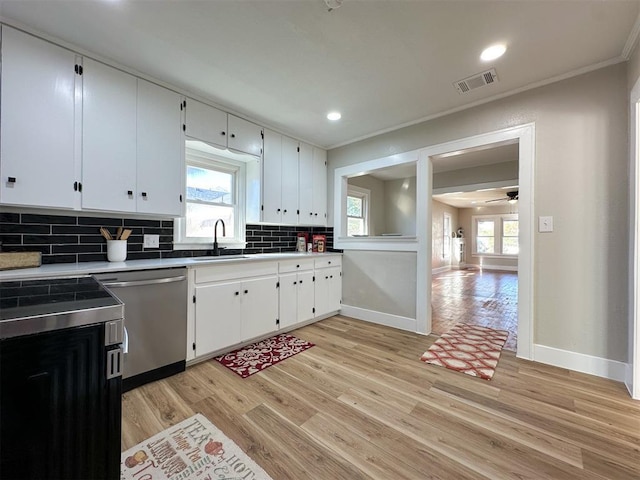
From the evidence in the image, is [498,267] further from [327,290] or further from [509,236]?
[327,290]

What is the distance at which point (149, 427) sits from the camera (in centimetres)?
158

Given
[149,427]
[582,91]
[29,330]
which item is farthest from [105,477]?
[582,91]

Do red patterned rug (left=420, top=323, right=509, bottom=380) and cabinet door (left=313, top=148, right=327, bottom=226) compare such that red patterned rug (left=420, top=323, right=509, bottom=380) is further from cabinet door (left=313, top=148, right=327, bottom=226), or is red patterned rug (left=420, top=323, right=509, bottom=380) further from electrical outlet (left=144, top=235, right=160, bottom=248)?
electrical outlet (left=144, top=235, right=160, bottom=248)

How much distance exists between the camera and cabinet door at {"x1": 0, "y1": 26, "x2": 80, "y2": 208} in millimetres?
1726

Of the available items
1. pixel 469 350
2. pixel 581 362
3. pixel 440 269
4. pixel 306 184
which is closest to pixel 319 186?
pixel 306 184

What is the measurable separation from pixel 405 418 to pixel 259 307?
1.65m

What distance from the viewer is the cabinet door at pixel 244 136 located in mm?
2936

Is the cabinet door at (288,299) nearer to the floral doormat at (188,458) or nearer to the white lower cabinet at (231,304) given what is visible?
the white lower cabinet at (231,304)

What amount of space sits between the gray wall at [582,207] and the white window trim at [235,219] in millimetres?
2950

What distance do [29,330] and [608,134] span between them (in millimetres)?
3573

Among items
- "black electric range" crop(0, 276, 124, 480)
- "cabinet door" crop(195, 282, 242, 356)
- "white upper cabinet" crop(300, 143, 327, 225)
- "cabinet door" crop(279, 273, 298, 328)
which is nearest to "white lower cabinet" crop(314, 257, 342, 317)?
"cabinet door" crop(279, 273, 298, 328)

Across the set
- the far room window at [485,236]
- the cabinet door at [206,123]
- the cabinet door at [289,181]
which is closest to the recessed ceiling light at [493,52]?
the cabinet door at [289,181]

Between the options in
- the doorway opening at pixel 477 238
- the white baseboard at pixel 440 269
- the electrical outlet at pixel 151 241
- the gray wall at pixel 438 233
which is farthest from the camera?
the white baseboard at pixel 440 269

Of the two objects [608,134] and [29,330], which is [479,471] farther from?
[608,134]
